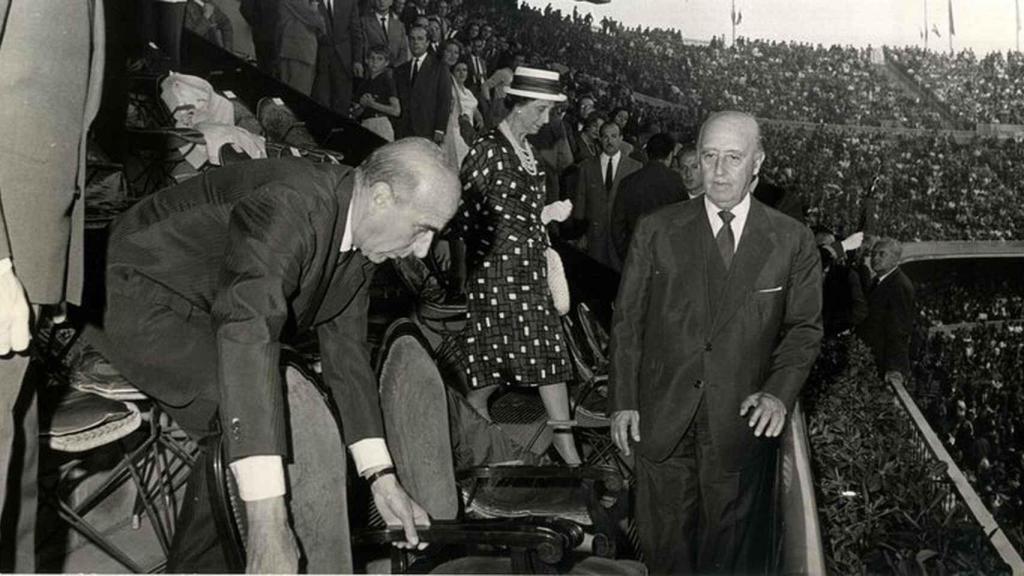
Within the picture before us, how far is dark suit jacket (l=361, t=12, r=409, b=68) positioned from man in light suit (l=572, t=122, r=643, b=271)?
3.78ft

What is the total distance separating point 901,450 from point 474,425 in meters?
2.82

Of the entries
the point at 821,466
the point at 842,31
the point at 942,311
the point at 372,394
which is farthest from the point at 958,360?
the point at 372,394

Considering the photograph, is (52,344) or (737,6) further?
(737,6)

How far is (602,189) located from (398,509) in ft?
12.8

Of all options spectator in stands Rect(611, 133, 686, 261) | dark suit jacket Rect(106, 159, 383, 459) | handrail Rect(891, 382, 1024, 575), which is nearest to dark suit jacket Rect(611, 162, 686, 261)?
spectator in stands Rect(611, 133, 686, 261)

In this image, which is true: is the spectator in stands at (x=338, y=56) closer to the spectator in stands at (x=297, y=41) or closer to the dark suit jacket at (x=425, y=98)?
the spectator in stands at (x=297, y=41)

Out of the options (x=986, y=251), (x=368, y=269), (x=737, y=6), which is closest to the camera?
(x=368, y=269)

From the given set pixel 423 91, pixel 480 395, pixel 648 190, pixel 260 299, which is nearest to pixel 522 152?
pixel 480 395

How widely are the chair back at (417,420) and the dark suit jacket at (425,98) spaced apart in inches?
111

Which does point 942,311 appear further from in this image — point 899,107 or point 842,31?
point 842,31

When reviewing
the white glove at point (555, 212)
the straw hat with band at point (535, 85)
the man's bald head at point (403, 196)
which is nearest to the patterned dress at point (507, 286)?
the straw hat with band at point (535, 85)

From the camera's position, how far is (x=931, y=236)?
5.40 metres

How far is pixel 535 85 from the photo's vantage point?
4070 mm

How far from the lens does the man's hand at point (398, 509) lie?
221 cm
